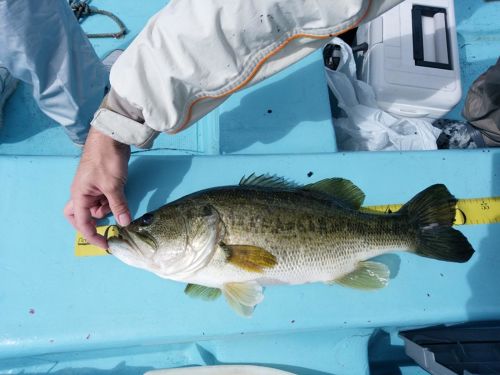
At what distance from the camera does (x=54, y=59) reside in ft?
5.11

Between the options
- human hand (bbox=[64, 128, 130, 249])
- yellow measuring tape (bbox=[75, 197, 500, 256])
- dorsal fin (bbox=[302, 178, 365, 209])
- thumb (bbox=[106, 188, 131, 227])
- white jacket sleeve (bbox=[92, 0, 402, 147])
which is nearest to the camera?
white jacket sleeve (bbox=[92, 0, 402, 147])

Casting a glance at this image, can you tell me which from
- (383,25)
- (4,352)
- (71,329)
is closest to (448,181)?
(383,25)

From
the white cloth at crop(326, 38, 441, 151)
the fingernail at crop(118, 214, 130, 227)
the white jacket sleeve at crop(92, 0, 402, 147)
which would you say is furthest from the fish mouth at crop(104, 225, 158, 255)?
the white cloth at crop(326, 38, 441, 151)

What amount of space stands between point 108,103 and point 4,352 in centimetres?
106

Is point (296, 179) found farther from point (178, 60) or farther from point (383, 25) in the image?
point (383, 25)

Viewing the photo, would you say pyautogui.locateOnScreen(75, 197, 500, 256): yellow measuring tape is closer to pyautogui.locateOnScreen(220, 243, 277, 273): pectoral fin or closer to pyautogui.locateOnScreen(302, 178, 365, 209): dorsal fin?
pyautogui.locateOnScreen(302, 178, 365, 209): dorsal fin

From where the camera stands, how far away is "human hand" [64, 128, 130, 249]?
4.25 feet

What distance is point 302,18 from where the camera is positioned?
94 centimetres

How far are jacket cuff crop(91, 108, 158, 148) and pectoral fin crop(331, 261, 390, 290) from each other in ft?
3.04

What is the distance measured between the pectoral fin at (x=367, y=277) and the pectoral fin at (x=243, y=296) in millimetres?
328

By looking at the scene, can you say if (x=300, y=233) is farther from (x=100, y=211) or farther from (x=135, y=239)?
(x=100, y=211)

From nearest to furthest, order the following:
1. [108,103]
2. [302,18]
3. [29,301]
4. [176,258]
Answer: [302,18], [108,103], [176,258], [29,301]

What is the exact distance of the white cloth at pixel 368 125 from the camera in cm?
209

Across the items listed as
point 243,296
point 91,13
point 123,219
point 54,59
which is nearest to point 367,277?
point 243,296
